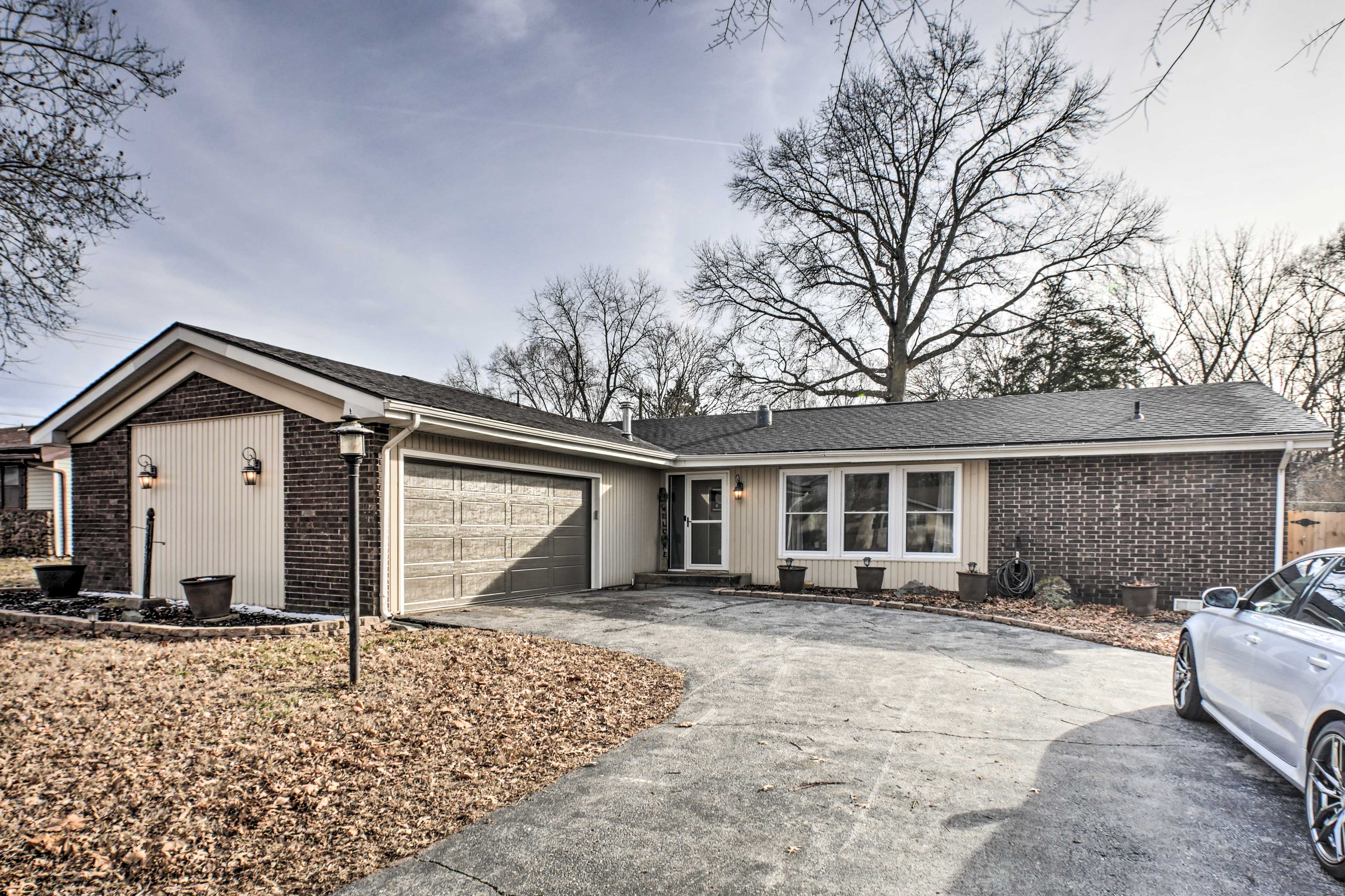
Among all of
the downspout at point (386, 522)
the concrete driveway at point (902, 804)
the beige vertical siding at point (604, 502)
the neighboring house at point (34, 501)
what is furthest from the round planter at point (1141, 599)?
the neighboring house at point (34, 501)

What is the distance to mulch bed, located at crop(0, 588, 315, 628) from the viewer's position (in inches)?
300

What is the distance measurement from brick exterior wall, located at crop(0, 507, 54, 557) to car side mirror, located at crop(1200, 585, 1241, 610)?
2472cm

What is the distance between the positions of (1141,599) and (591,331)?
2515 cm

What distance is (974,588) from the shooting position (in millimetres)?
10570

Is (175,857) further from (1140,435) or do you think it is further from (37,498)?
(37,498)

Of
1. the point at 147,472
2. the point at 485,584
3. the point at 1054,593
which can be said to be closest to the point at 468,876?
the point at 485,584

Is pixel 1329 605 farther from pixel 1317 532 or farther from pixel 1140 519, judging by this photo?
pixel 1317 532

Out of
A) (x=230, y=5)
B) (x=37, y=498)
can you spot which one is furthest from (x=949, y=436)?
(x=37, y=498)

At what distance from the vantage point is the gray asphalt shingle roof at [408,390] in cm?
827

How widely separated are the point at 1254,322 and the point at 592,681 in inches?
1011

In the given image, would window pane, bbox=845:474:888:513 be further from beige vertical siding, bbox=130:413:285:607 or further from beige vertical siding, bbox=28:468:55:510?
beige vertical siding, bbox=28:468:55:510

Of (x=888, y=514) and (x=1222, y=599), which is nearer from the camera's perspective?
(x=1222, y=599)

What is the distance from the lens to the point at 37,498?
64.6ft

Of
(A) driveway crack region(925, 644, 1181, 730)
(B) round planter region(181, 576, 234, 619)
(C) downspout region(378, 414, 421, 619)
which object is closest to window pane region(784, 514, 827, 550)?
(A) driveway crack region(925, 644, 1181, 730)
